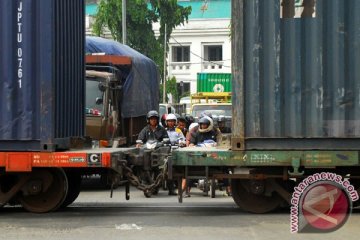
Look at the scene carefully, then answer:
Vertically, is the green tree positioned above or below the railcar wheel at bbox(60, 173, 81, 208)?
above

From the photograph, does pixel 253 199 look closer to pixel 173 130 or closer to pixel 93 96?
pixel 173 130

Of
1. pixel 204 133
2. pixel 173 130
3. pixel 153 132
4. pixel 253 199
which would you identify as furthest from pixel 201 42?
pixel 253 199

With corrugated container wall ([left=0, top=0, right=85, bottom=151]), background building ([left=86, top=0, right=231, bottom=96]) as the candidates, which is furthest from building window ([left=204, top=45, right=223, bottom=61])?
corrugated container wall ([left=0, top=0, right=85, bottom=151])

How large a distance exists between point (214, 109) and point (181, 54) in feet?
109

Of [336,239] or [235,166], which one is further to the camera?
[235,166]

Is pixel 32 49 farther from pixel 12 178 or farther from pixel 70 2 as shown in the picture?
pixel 12 178

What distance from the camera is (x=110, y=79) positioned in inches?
540

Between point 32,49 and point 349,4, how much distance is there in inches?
173

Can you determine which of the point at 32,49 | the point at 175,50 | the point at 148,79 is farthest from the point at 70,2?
the point at 175,50

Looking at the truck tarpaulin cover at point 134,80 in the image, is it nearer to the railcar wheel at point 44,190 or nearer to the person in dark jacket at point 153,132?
the person in dark jacket at point 153,132

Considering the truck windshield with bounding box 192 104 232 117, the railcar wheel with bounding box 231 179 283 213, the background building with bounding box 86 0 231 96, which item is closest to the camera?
the railcar wheel with bounding box 231 179 283 213

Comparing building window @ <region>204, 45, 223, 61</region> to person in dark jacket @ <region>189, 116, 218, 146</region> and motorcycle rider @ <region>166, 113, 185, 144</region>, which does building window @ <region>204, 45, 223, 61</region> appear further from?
person in dark jacket @ <region>189, 116, 218, 146</region>

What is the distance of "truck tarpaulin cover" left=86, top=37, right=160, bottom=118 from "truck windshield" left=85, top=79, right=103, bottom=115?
1267mm

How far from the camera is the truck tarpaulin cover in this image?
15.0m
